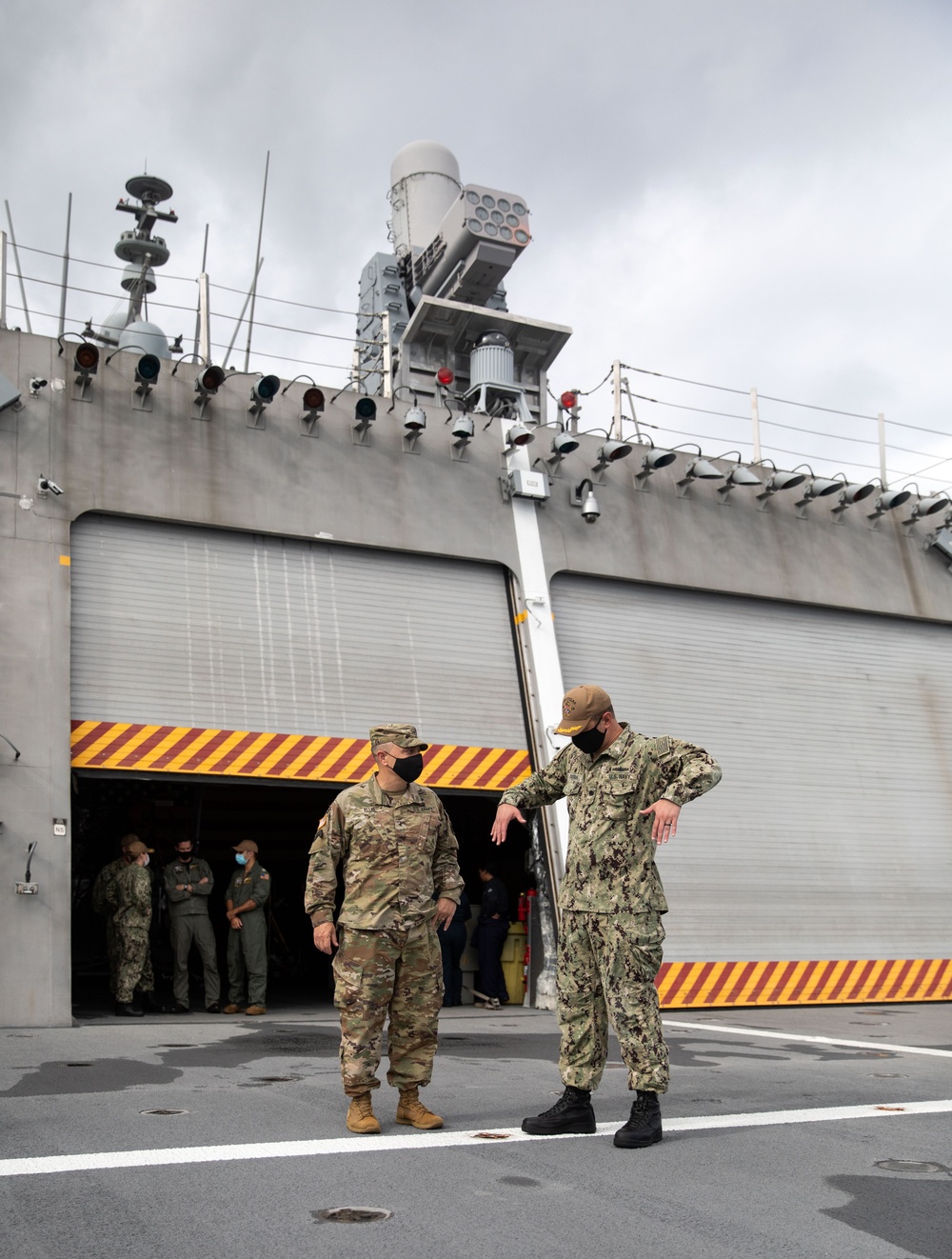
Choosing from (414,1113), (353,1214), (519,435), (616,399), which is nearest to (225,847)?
(519,435)

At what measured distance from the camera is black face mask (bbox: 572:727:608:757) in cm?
529

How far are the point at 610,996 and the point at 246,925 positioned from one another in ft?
26.6

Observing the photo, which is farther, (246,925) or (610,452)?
(610,452)

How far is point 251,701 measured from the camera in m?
11.7

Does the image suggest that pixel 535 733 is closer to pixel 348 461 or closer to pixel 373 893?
pixel 348 461

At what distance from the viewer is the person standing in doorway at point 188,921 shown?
39.6 ft

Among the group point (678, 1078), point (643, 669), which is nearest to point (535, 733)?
point (643, 669)

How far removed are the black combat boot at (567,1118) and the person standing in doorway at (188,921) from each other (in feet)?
25.8

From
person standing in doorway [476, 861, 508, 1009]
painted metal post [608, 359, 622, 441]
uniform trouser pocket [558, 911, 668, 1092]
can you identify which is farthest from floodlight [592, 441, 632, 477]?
uniform trouser pocket [558, 911, 668, 1092]

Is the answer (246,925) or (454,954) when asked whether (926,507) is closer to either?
(454,954)

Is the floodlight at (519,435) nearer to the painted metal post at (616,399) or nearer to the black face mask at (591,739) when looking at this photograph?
the painted metal post at (616,399)

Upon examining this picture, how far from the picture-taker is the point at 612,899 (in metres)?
5.09

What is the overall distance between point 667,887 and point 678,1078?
5894 mm

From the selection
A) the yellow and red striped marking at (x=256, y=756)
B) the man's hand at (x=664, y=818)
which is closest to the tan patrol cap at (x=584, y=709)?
the man's hand at (x=664, y=818)
